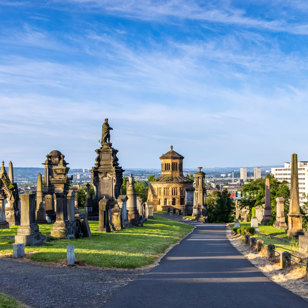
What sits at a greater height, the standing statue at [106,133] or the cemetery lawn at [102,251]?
the standing statue at [106,133]

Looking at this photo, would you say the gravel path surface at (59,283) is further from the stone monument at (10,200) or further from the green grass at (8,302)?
the stone monument at (10,200)

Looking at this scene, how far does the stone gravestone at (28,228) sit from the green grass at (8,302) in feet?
25.7

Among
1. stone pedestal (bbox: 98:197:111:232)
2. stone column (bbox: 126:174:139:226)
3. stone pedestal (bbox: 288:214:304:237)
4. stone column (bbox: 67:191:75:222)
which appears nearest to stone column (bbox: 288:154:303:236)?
stone pedestal (bbox: 288:214:304:237)

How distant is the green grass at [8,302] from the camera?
8.58 meters

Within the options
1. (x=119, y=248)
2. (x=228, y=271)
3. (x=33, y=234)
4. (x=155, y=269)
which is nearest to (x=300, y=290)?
(x=228, y=271)

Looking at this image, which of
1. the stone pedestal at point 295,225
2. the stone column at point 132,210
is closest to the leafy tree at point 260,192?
the stone pedestal at point 295,225

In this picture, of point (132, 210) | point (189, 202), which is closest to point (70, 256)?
point (132, 210)

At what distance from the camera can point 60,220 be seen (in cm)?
2005

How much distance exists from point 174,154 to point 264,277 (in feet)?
218

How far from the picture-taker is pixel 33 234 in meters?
17.2

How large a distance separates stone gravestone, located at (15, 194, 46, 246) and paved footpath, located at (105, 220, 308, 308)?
19.7 feet

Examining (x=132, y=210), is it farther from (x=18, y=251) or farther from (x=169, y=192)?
(x=169, y=192)

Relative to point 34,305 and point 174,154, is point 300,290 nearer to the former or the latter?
point 34,305

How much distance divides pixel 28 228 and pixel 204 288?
369 inches
